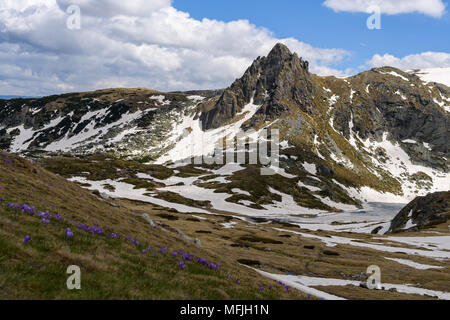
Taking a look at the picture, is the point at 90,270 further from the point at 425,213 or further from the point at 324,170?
the point at 324,170

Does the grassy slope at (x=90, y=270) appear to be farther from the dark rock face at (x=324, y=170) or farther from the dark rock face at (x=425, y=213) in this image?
the dark rock face at (x=324, y=170)

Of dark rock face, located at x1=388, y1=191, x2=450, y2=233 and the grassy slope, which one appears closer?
the grassy slope

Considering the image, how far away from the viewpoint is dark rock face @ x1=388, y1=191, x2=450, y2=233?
85887 millimetres

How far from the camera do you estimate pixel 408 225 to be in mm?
90250

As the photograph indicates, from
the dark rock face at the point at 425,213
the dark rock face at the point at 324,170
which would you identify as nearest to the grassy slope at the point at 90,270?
the dark rock face at the point at 425,213

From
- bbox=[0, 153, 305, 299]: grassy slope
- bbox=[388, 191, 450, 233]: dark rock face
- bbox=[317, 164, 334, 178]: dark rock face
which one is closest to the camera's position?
bbox=[0, 153, 305, 299]: grassy slope

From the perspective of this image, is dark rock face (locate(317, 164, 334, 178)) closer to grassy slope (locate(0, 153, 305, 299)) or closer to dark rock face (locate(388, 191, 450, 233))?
dark rock face (locate(388, 191, 450, 233))

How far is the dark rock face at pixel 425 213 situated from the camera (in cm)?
8589

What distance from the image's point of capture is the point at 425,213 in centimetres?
9156

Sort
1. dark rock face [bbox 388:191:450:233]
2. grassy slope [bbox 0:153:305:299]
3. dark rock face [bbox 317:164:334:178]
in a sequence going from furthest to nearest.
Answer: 1. dark rock face [bbox 317:164:334:178]
2. dark rock face [bbox 388:191:450:233]
3. grassy slope [bbox 0:153:305:299]

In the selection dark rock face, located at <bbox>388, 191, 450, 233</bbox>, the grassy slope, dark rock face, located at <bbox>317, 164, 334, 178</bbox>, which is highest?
the grassy slope

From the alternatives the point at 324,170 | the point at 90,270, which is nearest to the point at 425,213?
the point at 324,170

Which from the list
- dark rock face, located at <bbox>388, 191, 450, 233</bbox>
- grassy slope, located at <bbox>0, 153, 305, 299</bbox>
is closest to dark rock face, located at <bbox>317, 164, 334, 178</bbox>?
dark rock face, located at <bbox>388, 191, 450, 233</bbox>
